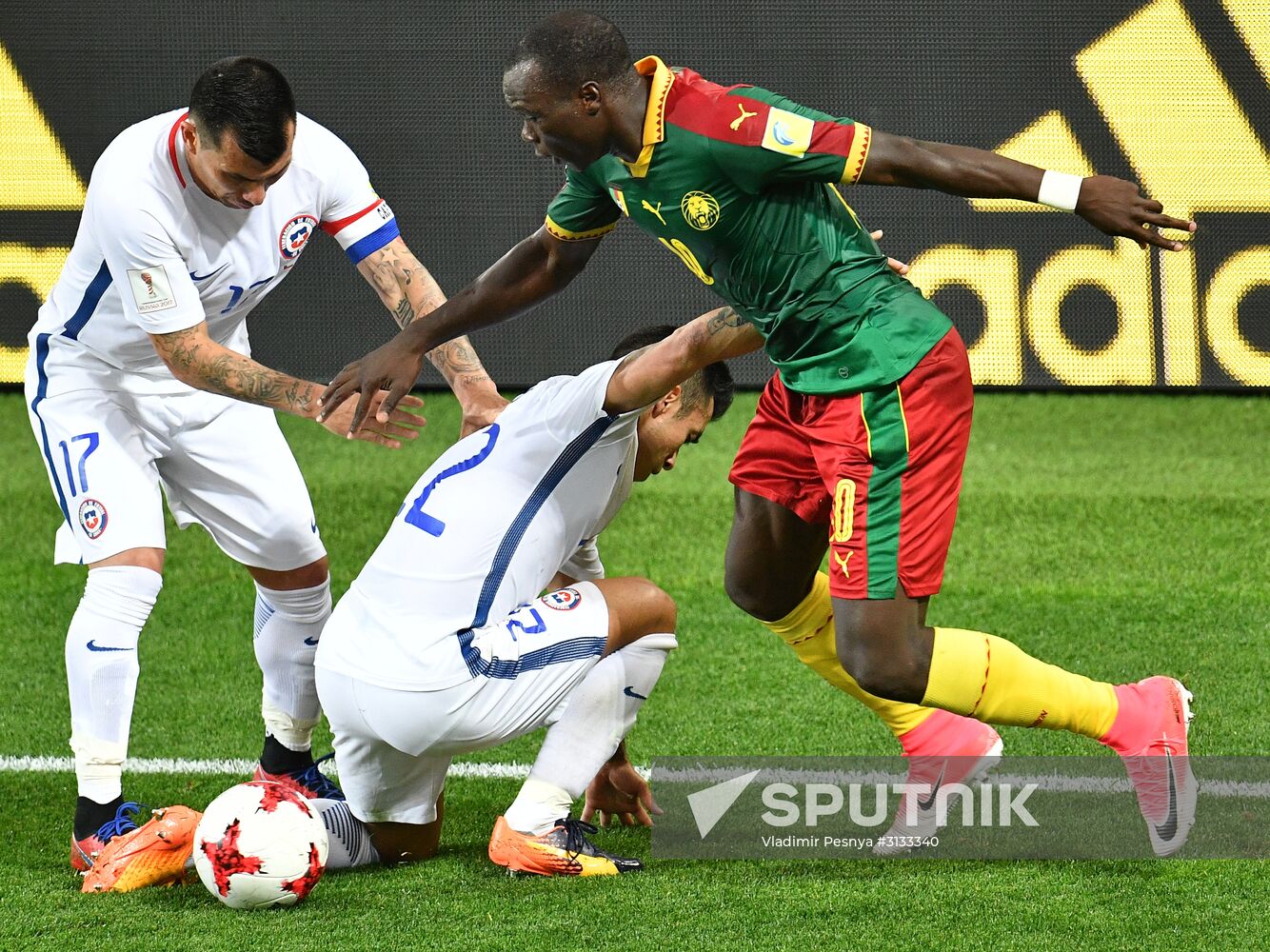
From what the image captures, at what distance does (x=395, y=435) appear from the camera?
3.76m

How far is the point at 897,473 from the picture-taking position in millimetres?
3439

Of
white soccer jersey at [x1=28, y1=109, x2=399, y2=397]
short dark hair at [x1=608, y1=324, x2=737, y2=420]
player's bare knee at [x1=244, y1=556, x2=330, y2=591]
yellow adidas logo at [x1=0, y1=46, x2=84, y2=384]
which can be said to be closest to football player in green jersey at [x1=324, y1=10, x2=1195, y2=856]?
short dark hair at [x1=608, y1=324, x2=737, y2=420]

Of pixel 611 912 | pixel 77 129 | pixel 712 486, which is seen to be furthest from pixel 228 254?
pixel 77 129

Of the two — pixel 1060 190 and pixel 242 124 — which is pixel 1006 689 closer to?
pixel 1060 190

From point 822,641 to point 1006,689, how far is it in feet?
2.03

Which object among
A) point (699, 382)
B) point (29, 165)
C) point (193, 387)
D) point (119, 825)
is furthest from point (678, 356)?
point (29, 165)

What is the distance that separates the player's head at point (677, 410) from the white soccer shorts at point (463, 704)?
377 millimetres

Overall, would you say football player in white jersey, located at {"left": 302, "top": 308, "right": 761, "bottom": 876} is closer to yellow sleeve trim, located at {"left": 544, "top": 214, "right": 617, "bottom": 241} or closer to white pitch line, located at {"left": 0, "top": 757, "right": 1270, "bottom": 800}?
yellow sleeve trim, located at {"left": 544, "top": 214, "right": 617, "bottom": 241}

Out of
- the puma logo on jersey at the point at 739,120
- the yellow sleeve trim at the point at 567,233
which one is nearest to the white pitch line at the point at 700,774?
the yellow sleeve trim at the point at 567,233

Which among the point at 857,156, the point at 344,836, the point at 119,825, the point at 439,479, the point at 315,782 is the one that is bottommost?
the point at 315,782

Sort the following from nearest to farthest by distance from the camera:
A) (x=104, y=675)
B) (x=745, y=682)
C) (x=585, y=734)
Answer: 1. (x=585, y=734)
2. (x=104, y=675)
3. (x=745, y=682)

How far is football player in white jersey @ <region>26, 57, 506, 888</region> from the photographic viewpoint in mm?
3836

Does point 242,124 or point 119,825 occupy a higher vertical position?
point 242,124

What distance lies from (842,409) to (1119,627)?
2570 millimetres
